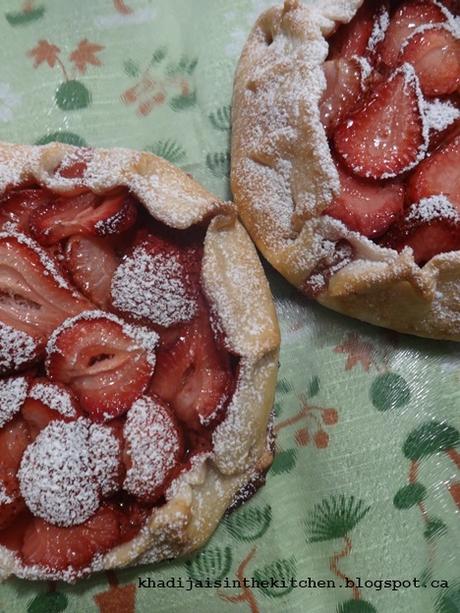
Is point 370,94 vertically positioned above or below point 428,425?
above

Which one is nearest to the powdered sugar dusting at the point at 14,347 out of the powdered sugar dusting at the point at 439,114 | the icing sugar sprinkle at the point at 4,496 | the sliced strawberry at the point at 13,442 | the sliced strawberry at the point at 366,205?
the sliced strawberry at the point at 13,442

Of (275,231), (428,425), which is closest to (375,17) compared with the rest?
(275,231)

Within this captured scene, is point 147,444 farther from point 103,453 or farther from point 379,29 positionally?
point 379,29

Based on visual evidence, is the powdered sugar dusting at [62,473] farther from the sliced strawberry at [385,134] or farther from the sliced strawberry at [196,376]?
the sliced strawberry at [385,134]

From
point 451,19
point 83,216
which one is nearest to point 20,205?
point 83,216

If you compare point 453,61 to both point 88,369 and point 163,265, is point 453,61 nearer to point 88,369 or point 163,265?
point 163,265

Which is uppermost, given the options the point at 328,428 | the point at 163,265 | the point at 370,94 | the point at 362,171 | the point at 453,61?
the point at 453,61
